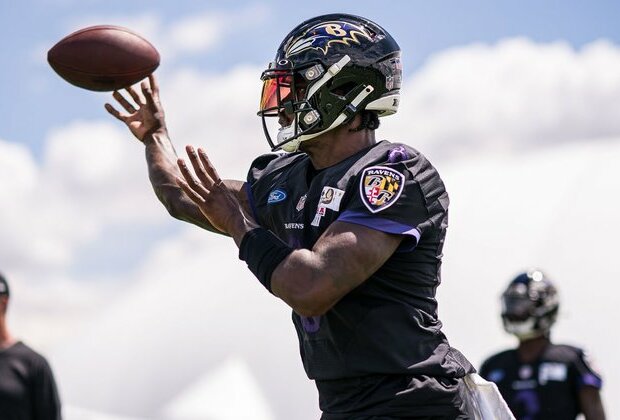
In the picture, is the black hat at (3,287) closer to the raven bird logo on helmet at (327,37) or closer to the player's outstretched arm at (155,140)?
the player's outstretched arm at (155,140)

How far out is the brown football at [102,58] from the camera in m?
5.42

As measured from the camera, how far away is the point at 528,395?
7.72 meters

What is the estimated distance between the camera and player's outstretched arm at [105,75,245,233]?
16.8 ft

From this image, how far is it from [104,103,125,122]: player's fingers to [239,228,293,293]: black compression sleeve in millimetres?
1400

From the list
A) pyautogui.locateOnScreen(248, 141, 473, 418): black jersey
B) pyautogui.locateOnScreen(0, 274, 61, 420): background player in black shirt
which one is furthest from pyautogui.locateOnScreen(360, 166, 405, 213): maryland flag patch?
pyautogui.locateOnScreen(0, 274, 61, 420): background player in black shirt

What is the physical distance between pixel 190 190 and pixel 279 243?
1.25 ft

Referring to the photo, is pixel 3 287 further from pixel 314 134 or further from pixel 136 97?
pixel 314 134

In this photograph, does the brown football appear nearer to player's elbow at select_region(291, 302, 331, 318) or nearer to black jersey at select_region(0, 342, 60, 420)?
player's elbow at select_region(291, 302, 331, 318)

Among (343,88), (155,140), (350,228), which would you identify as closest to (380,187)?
(350,228)

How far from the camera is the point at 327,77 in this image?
444cm

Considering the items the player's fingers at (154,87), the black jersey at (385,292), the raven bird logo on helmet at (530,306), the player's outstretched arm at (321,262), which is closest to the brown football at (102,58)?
the player's fingers at (154,87)

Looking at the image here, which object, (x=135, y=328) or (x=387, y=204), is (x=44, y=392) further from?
(x=135, y=328)

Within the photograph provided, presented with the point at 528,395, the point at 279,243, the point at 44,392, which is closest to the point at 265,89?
the point at 279,243

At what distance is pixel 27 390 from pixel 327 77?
129 inches
